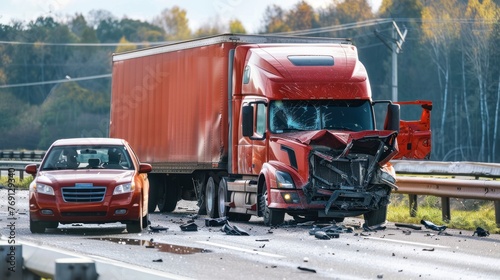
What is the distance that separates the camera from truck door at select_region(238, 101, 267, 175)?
21.6 meters

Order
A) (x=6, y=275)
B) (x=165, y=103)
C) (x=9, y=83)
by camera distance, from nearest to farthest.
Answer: (x=6, y=275)
(x=165, y=103)
(x=9, y=83)

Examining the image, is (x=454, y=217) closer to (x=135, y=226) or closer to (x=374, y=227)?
(x=374, y=227)

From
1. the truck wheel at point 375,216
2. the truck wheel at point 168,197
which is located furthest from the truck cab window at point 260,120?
the truck wheel at point 168,197

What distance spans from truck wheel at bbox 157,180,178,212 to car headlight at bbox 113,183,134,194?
870 centimetres

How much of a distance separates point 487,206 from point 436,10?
78893mm

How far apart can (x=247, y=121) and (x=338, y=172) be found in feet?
8.12

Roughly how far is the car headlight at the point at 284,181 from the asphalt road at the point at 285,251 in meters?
0.66

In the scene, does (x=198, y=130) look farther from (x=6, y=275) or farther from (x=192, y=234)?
(x=6, y=275)

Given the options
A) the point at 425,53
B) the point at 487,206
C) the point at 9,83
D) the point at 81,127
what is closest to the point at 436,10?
the point at 425,53

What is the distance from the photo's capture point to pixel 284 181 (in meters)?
20.2

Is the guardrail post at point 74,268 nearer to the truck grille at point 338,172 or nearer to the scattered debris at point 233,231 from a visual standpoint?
the scattered debris at point 233,231

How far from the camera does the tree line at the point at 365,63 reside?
317 feet

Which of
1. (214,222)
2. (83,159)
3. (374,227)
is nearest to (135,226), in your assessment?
(83,159)

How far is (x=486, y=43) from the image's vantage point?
312 ft
